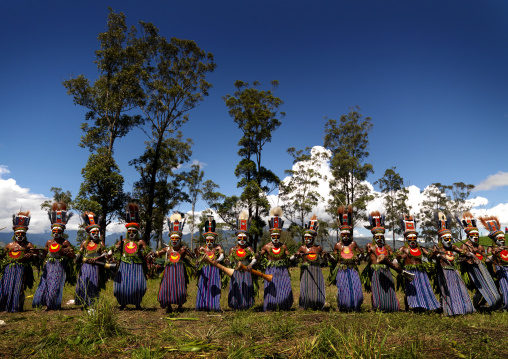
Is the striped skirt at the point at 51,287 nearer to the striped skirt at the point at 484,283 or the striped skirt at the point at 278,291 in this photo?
the striped skirt at the point at 278,291

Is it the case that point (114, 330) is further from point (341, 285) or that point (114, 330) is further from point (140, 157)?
point (140, 157)

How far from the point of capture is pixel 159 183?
24344 millimetres

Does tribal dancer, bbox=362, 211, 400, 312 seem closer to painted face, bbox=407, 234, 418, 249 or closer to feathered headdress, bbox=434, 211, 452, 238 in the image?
painted face, bbox=407, 234, 418, 249

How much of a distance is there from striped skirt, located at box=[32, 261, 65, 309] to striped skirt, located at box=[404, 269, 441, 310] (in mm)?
7993

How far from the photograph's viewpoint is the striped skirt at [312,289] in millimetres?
7289

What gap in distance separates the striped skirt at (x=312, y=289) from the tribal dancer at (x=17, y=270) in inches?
255

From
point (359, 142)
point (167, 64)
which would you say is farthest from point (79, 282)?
point (359, 142)

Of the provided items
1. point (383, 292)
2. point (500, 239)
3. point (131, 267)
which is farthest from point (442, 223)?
point (131, 267)

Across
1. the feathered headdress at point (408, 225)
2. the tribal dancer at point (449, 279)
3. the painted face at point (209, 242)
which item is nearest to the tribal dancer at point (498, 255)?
the tribal dancer at point (449, 279)

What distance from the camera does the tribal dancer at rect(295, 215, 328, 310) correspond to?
23.9ft

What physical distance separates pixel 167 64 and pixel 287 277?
19657 mm

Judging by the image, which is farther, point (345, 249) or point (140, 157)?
point (140, 157)

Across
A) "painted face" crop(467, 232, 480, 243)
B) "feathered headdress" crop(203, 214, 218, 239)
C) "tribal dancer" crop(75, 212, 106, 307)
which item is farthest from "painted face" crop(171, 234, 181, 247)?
"painted face" crop(467, 232, 480, 243)

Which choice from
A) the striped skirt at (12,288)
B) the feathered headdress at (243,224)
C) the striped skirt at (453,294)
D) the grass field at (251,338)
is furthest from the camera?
the feathered headdress at (243,224)
